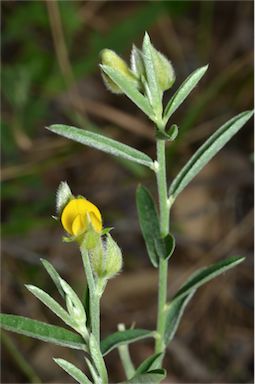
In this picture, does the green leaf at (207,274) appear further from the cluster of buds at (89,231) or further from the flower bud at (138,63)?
the flower bud at (138,63)

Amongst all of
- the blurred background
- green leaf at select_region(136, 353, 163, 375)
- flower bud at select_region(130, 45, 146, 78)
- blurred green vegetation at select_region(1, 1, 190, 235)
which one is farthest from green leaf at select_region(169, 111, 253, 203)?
blurred green vegetation at select_region(1, 1, 190, 235)

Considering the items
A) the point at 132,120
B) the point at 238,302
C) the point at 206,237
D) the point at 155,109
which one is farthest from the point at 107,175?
the point at 155,109

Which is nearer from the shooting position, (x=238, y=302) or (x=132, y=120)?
(x=238, y=302)

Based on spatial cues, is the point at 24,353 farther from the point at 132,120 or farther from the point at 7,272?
the point at 132,120

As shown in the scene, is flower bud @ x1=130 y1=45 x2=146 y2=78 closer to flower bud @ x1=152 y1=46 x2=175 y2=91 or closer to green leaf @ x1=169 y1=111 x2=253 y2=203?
flower bud @ x1=152 y1=46 x2=175 y2=91

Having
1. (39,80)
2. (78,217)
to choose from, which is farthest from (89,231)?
(39,80)

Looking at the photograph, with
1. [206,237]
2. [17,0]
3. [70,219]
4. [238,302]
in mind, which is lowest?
[238,302]

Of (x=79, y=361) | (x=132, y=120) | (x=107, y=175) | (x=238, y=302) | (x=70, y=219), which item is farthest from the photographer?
(x=107, y=175)

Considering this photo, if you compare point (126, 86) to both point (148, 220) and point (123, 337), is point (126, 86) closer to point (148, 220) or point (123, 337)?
point (148, 220)
